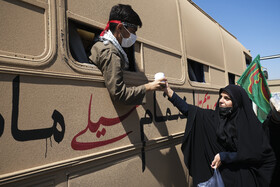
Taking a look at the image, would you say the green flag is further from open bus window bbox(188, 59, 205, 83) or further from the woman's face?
the woman's face

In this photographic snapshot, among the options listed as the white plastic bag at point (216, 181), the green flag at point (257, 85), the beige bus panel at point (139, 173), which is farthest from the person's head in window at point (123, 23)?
the green flag at point (257, 85)

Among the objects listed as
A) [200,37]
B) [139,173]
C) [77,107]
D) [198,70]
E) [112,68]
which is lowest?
[139,173]

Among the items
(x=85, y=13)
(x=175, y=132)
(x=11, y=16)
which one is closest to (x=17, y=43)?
(x=11, y=16)

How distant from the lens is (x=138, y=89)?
63.2 inches

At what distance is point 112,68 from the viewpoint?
57.3 inches

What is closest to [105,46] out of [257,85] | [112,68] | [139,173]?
[112,68]

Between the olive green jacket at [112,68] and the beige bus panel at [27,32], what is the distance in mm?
370

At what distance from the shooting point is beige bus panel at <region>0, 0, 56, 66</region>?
39.4 inches

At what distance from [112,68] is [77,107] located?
399 millimetres

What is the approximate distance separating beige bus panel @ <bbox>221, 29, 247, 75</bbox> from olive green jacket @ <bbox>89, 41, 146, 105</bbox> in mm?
3316

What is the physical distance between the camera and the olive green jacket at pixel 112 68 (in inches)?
57.1

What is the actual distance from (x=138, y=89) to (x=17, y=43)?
907mm

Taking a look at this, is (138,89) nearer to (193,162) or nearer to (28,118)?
(28,118)

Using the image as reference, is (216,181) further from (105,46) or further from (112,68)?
(105,46)
